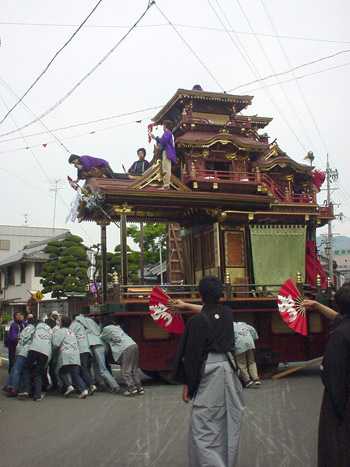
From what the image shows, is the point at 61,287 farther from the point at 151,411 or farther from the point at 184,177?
the point at 151,411

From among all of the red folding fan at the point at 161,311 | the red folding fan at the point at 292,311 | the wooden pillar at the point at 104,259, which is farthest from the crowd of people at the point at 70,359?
the red folding fan at the point at 292,311

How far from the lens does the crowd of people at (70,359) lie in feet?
34.6

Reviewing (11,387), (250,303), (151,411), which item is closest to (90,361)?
(11,387)

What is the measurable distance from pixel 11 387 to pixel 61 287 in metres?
19.3

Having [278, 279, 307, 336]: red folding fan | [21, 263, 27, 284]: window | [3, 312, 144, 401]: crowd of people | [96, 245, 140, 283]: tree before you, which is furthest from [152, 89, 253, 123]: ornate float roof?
[21, 263, 27, 284]: window

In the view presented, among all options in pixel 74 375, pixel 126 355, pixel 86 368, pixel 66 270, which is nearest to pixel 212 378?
pixel 74 375

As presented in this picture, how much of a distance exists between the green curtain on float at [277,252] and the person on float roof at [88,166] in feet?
15.9

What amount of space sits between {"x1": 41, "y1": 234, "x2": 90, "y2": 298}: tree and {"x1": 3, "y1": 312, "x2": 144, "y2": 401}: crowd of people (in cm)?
1793

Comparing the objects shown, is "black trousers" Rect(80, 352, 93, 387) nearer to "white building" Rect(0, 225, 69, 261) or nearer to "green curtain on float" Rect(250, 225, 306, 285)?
"green curtain on float" Rect(250, 225, 306, 285)

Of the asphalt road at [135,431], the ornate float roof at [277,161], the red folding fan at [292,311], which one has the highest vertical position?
the ornate float roof at [277,161]

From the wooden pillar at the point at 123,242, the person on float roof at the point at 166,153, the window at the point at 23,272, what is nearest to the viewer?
the wooden pillar at the point at 123,242

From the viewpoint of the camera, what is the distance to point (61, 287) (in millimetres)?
29750

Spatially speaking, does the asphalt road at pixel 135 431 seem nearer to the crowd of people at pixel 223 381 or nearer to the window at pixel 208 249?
the crowd of people at pixel 223 381

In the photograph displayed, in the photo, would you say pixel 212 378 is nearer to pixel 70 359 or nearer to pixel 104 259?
pixel 70 359
